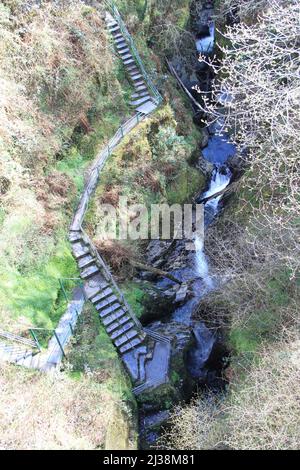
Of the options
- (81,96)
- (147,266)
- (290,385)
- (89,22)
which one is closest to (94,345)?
(147,266)

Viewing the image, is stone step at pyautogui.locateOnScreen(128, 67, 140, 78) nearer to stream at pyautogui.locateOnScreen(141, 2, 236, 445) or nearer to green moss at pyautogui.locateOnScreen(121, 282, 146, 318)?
stream at pyautogui.locateOnScreen(141, 2, 236, 445)

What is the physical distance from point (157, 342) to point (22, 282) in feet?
15.7

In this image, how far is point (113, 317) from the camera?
41.5ft

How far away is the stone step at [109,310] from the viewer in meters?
12.7

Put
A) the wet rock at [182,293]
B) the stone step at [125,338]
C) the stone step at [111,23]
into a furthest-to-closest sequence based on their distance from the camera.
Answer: the stone step at [111,23] → the wet rock at [182,293] → the stone step at [125,338]

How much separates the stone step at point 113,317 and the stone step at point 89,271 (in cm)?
153

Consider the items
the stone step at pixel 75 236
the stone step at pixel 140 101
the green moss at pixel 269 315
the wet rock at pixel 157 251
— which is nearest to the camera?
the green moss at pixel 269 315

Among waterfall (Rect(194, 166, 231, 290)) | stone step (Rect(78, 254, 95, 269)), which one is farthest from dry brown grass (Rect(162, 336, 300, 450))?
stone step (Rect(78, 254, 95, 269))

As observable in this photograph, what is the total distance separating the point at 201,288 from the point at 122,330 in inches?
158

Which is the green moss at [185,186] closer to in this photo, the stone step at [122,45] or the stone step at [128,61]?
the stone step at [128,61]

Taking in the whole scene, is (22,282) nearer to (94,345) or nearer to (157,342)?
(94,345)

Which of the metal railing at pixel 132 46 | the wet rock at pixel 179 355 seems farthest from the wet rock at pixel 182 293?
the metal railing at pixel 132 46

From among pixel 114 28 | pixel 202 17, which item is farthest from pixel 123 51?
pixel 202 17

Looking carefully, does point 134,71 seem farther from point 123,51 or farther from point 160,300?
point 160,300
